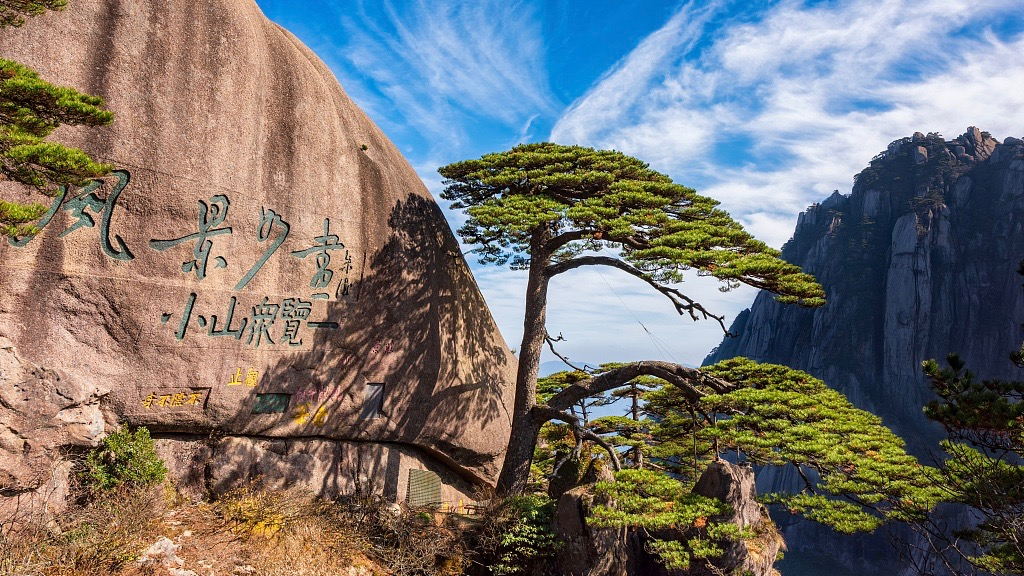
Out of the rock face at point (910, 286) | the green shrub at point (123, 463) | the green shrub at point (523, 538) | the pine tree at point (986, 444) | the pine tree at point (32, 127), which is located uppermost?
the rock face at point (910, 286)

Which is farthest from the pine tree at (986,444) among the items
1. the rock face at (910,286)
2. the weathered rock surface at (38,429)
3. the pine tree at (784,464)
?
the rock face at (910,286)

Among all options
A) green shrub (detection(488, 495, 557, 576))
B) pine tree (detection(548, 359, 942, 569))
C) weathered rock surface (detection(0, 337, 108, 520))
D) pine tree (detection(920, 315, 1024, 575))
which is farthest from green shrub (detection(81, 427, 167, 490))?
pine tree (detection(920, 315, 1024, 575))

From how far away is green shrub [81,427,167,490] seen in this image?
24.5ft

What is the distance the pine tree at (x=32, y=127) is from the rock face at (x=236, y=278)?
117 inches

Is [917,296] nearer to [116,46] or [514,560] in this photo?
[514,560]

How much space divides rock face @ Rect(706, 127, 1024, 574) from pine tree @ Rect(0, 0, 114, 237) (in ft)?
172

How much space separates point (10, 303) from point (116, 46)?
3918 mm

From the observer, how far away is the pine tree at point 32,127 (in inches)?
185

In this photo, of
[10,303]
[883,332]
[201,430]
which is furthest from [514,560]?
[883,332]

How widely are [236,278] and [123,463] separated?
2.99m

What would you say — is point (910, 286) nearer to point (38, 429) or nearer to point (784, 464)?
point (784, 464)

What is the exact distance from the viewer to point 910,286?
49562mm

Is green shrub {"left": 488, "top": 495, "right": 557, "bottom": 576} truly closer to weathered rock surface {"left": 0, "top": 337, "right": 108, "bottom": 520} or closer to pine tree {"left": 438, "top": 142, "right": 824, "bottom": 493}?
pine tree {"left": 438, "top": 142, "right": 824, "bottom": 493}

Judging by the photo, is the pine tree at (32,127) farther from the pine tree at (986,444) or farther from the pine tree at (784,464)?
the pine tree at (986,444)
